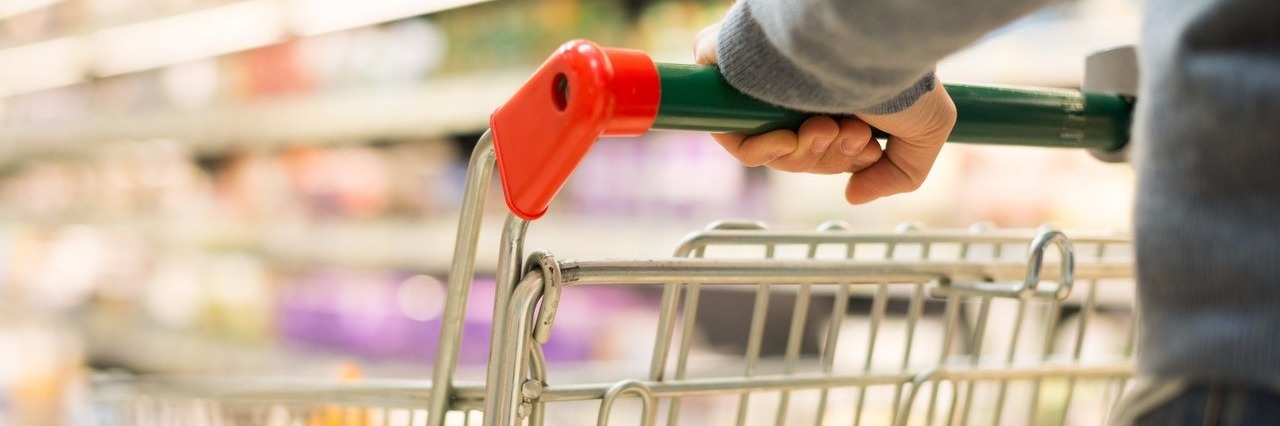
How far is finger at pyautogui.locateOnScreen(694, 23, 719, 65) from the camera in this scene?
0.59 meters

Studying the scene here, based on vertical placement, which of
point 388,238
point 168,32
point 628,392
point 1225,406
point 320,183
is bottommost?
point 1225,406

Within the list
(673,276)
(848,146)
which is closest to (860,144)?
(848,146)

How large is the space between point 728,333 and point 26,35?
150 inches

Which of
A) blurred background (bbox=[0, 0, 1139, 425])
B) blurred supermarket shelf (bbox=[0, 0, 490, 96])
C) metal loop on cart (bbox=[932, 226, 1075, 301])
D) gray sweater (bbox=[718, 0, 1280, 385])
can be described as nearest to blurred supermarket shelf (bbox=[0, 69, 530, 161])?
blurred background (bbox=[0, 0, 1139, 425])

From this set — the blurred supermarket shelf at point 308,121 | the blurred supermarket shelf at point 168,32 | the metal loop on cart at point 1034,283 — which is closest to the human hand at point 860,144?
the metal loop on cart at point 1034,283

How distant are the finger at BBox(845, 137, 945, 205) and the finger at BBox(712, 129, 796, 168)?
0.10m

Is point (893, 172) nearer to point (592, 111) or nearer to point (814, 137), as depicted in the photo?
point (814, 137)

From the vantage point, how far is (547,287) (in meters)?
0.58

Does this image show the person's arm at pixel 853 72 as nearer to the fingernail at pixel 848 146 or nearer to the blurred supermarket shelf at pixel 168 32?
the fingernail at pixel 848 146

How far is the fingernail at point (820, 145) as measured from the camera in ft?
1.93

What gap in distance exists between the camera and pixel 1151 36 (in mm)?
427

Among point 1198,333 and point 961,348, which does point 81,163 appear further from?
point 1198,333

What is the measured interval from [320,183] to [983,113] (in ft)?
9.02

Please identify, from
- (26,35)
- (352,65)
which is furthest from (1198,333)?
(26,35)
